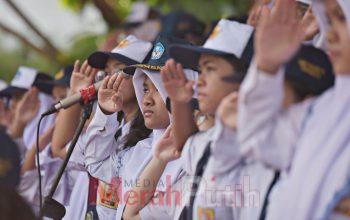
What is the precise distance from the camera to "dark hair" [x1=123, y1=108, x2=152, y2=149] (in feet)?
16.8

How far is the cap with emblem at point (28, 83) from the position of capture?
24.0 ft

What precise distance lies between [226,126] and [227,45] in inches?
18.5

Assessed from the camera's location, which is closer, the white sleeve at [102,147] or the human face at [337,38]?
the human face at [337,38]

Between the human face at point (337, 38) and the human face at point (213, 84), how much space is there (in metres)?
0.46

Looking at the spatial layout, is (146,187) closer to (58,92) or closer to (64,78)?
(64,78)

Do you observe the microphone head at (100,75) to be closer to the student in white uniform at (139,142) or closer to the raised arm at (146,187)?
the student in white uniform at (139,142)

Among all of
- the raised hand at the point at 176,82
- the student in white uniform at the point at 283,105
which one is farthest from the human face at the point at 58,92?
the student in white uniform at the point at 283,105

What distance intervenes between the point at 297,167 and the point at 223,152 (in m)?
0.36

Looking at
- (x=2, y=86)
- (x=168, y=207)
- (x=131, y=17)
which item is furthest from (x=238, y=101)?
(x=131, y=17)

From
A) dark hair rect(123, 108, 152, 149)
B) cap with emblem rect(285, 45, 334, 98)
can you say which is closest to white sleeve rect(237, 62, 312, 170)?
cap with emblem rect(285, 45, 334, 98)

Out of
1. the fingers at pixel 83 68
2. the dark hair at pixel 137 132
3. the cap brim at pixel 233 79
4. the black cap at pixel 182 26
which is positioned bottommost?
the black cap at pixel 182 26

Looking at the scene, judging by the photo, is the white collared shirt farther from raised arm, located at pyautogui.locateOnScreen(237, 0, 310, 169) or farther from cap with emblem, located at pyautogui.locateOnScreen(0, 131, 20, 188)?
cap with emblem, located at pyautogui.locateOnScreen(0, 131, 20, 188)

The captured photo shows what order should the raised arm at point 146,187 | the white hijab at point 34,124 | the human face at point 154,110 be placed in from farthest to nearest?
the white hijab at point 34,124
the human face at point 154,110
the raised arm at point 146,187

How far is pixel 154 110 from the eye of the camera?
15.5 ft
